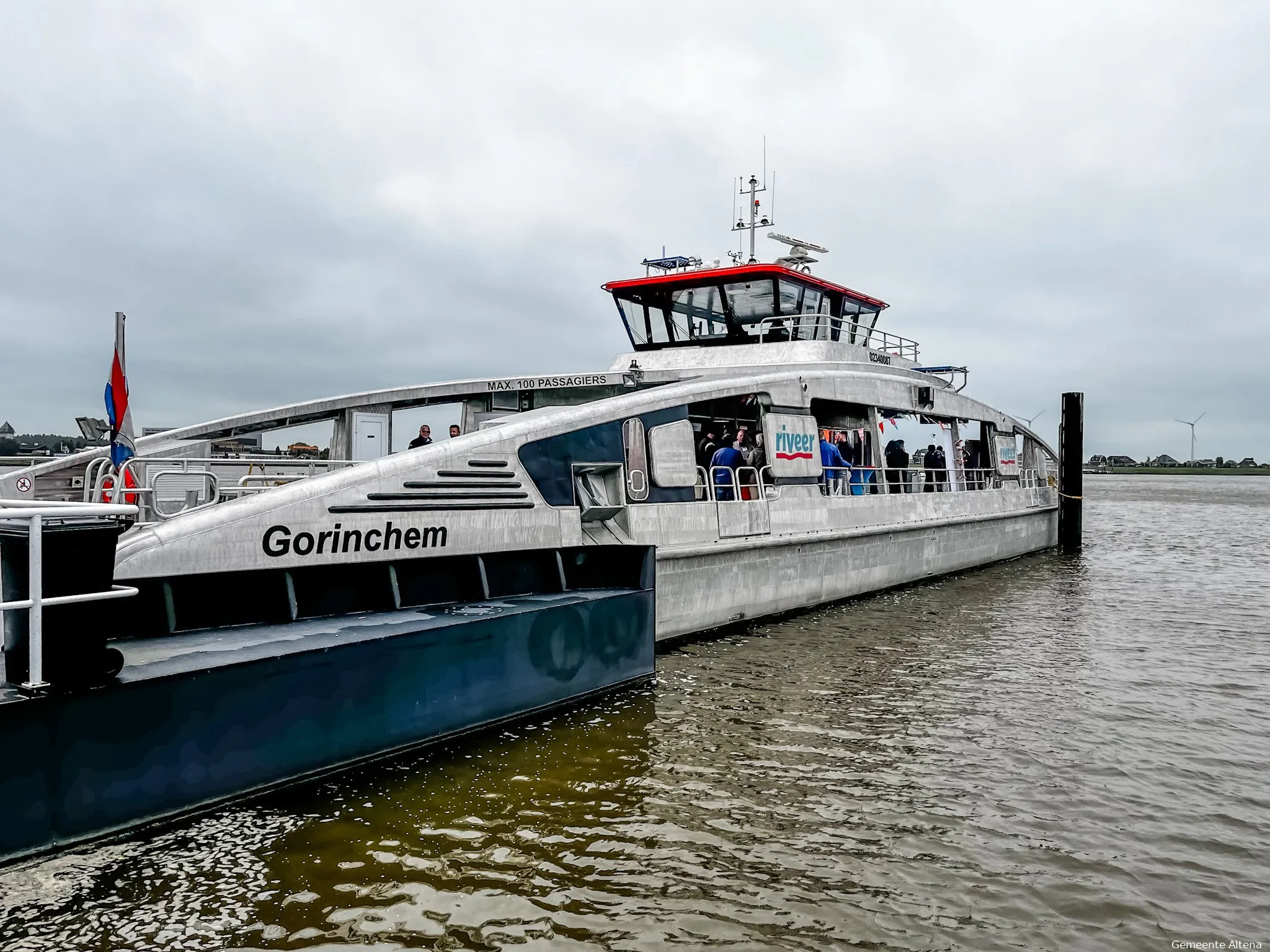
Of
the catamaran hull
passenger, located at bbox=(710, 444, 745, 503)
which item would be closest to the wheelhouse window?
the catamaran hull

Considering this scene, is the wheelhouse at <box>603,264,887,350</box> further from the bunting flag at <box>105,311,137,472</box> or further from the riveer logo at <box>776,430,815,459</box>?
the bunting flag at <box>105,311,137,472</box>

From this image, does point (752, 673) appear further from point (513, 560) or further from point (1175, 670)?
point (1175, 670)

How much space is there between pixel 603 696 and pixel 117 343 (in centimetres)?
480

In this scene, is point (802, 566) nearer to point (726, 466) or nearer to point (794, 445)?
point (794, 445)

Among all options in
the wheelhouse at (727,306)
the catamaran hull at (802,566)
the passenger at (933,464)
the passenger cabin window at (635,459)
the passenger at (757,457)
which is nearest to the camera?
the passenger cabin window at (635,459)

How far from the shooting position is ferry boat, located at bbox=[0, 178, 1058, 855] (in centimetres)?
471

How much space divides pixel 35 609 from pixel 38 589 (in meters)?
0.09

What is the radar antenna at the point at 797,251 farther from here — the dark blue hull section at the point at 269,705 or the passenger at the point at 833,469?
the dark blue hull section at the point at 269,705

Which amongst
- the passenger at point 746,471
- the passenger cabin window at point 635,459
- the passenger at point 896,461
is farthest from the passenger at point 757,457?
the passenger at point 896,461

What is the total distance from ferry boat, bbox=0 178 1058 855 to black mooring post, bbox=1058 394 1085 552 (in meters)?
7.21

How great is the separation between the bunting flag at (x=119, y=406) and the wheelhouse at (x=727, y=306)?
9.01m

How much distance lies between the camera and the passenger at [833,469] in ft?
41.2

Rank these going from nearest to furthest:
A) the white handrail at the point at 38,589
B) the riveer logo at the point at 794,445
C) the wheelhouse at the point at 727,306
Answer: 1. the white handrail at the point at 38,589
2. the riveer logo at the point at 794,445
3. the wheelhouse at the point at 727,306

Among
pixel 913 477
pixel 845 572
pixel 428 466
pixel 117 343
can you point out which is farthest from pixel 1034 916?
pixel 913 477
